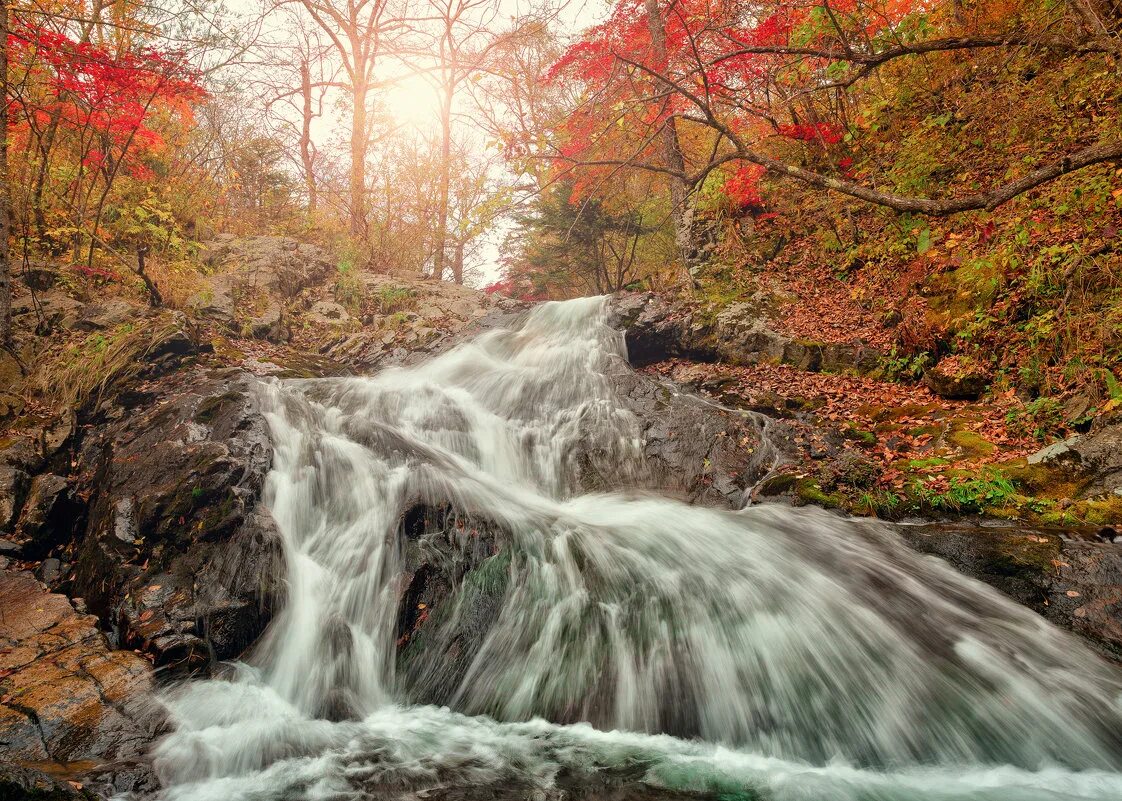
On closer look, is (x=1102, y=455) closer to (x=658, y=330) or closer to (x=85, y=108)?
(x=658, y=330)

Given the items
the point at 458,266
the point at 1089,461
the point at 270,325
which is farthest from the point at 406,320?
the point at 1089,461

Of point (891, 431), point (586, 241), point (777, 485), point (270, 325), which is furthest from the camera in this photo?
point (586, 241)

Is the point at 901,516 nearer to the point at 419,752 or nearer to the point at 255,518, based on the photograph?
the point at 419,752

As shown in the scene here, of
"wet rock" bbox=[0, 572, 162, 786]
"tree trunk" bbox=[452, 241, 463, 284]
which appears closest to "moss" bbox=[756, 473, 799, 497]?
"wet rock" bbox=[0, 572, 162, 786]

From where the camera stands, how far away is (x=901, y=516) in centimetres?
507

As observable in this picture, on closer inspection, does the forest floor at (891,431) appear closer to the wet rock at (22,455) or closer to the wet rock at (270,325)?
the wet rock at (22,455)

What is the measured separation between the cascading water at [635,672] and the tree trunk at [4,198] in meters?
3.81

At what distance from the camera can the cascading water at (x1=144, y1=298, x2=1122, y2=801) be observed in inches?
117

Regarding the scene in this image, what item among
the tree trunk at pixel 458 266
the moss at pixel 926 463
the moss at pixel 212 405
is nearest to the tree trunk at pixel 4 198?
the moss at pixel 212 405

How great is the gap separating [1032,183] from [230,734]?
20.5 ft

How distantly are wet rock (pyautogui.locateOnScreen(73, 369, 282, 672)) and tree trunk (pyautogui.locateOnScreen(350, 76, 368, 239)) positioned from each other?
424 inches

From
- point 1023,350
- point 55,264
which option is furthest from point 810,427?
point 55,264

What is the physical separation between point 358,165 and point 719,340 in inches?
474

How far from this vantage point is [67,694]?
3238 mm
